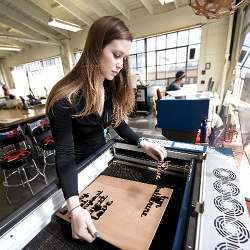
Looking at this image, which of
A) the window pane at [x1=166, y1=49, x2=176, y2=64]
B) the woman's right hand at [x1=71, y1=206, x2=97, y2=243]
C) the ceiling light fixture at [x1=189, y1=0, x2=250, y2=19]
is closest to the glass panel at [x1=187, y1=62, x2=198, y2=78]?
the window pane at [x1=166, y1=49, x2=176, y2=64]

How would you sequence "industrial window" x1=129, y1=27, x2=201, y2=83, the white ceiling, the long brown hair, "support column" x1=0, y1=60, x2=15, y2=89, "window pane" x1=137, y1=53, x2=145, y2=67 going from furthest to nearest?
"support column" x1=0, y1=60, x2=15, y2=89, "window pane" x1=137, y1=53, x2=145, y2=67, "industrial window" x1=129, y1=27, x2=201, y2=83, the white ceiling, the long brown hair

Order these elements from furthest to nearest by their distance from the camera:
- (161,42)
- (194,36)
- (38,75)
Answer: (38,75) → (161,42) → (194,36)

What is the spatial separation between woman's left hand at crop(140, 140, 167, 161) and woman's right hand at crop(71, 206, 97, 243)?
0.46m

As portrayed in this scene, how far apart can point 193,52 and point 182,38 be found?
67 cm

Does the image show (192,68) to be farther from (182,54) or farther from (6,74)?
(6,74)

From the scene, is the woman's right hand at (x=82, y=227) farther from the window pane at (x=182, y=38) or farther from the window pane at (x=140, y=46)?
the window pane at (x=140, y=46)

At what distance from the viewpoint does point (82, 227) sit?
507 mm

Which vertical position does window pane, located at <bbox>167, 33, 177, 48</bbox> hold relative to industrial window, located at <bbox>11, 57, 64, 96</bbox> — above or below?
above

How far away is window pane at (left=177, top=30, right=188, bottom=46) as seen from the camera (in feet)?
19.6

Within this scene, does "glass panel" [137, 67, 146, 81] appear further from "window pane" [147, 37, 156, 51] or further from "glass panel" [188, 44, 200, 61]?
"glass panel" [188, 44, 200, 61]

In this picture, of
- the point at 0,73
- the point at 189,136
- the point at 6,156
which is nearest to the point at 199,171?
the point at 189,136

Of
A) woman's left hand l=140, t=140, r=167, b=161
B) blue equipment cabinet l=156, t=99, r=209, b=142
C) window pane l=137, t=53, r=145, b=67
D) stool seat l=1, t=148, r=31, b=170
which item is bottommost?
stool seat l=1, t=148, r=31, b=170

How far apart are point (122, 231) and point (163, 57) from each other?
7.00 metres

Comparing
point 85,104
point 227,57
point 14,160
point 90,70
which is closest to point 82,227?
point 85,104
